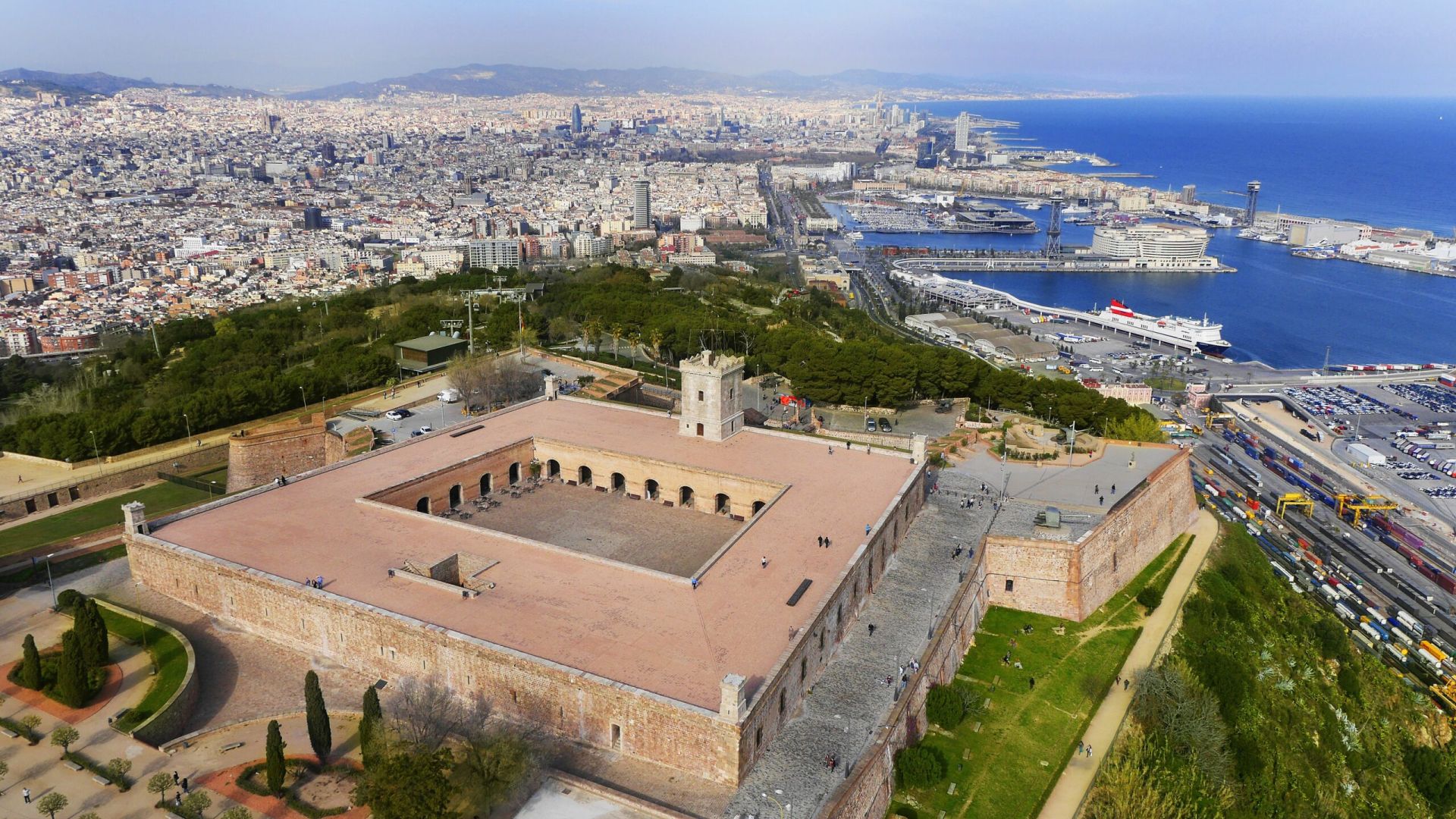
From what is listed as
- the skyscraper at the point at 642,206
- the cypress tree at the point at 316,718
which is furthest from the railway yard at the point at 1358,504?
the skyscraper at the point at 642,206

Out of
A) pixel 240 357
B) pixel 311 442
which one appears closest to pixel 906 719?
pixel 311 442

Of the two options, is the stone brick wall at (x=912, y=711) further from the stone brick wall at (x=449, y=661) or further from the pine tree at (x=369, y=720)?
the pine tree at (x=369, y=720)

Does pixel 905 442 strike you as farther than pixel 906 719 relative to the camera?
Yes

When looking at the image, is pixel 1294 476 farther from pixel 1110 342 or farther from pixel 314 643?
pixel 314 643

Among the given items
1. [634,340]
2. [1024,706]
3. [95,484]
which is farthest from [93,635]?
[634,340]

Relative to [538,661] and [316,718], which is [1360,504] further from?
[316,718]

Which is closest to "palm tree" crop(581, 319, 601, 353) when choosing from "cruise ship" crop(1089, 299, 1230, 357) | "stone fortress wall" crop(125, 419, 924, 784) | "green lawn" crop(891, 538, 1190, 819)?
"stone fortress wall" crop(125, 419, 924, 784)
